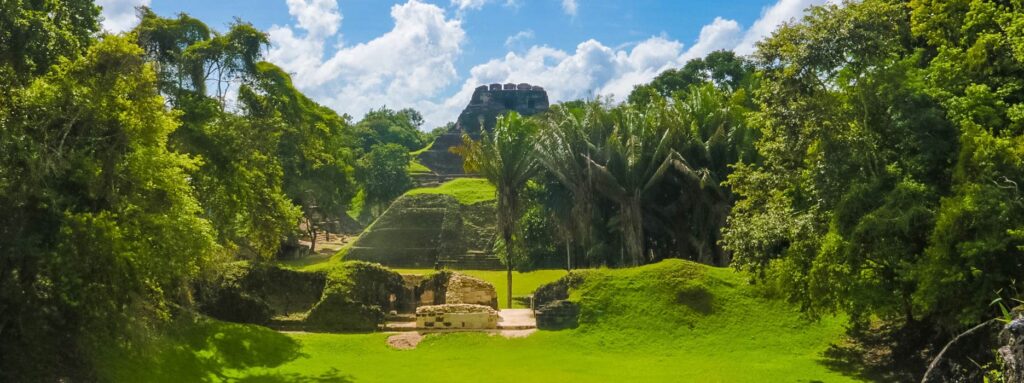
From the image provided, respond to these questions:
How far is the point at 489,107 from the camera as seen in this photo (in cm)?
6625

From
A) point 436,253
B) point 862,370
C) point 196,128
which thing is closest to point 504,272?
point 436,253

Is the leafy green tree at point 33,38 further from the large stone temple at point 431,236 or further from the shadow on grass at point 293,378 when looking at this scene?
the large stone temple at point 431,236

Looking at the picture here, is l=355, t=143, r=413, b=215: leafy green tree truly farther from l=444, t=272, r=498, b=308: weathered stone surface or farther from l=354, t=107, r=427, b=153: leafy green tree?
l=444, t=272, r=498, b=308: weathered stone surface

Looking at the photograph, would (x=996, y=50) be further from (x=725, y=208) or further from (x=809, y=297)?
(x=725, y=208)

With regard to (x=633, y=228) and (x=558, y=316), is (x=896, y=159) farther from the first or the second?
(x=633, y=228)

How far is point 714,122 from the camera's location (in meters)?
28.3

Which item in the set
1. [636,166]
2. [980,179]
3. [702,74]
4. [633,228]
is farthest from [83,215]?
[702,74]

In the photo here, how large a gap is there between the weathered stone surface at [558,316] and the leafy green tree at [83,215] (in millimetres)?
8829

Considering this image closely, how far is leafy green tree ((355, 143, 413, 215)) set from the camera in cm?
5497

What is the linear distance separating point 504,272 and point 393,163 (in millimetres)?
23638

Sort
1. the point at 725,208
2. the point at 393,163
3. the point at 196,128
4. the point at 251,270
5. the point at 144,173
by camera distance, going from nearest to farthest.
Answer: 1. the point at 144,173
2. the point at 196,128
3. the point at 251,270
4. the point at 725,208
5. the point at 393,163

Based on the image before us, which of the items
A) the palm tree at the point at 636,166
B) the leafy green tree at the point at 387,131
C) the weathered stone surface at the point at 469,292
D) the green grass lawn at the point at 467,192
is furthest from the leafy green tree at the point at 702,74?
the leafy green tree at the point at 387,131

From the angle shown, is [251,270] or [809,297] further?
[251,270]

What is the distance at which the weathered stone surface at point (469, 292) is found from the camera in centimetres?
2208
